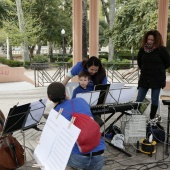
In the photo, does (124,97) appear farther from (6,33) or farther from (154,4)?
(6,33)

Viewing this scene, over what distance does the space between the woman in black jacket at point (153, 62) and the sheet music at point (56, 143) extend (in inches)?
108

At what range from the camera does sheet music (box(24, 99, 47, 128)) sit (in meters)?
2.66

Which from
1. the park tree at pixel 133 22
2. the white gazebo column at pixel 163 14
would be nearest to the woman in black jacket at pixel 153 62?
the white gazebo column at pixel 163 14

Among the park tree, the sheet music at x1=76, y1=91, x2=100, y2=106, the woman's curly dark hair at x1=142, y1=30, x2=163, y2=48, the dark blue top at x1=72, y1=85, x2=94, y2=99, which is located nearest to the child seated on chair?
the dark blue top at x1=72, y1=85, x2=94, y2=99

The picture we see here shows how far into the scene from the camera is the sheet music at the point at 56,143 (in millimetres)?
1386

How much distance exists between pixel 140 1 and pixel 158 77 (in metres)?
12.4

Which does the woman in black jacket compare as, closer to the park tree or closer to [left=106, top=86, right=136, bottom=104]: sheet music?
[left=106, top=86, right=136, bottom=104]: sheet music

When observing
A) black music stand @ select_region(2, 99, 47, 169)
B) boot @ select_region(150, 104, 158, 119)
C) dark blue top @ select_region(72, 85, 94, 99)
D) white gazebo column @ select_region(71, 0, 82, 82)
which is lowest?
boot @ select_region(150, 104, 158, 119)

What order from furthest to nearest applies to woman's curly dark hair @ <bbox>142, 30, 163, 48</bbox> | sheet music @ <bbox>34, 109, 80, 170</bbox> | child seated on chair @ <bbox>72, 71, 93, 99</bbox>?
woman's curly dark hair @ <bbox>142, 30, 163, 48</bbox>
child seated on chair @ <bbox>72, 71, 93, 99</bbox>
sheet music @ <bbox>34, 109, 80, 170</bbox>

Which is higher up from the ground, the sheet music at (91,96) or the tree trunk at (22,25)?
the tree trunk at (22,25)

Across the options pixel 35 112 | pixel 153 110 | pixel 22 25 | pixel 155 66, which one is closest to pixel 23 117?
pixel 35 112

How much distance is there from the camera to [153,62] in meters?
4.05

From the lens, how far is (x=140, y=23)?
1544cm

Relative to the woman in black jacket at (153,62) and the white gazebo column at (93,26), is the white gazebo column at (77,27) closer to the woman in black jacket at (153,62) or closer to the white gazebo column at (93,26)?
the white gazebo column at (93,26)
